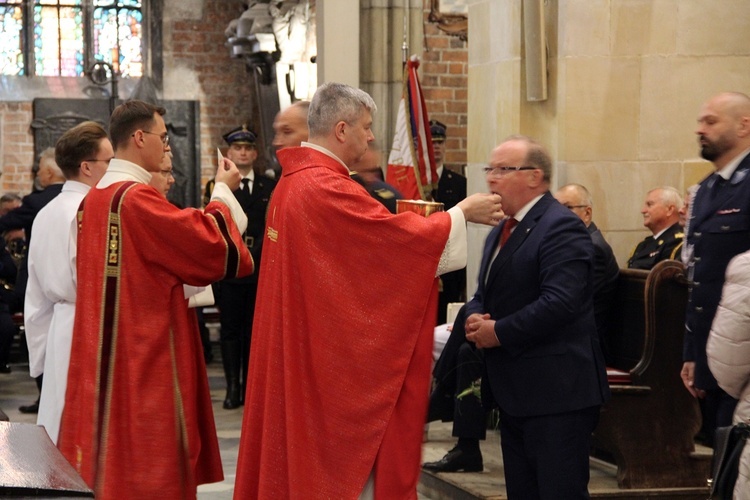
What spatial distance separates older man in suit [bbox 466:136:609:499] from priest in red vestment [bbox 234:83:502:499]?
19 cm

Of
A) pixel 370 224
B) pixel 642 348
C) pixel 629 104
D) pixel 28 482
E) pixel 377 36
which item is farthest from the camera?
pixel 377 36

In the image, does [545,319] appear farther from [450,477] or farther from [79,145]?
[79,145]

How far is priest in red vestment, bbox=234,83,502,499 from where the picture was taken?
3738 mm

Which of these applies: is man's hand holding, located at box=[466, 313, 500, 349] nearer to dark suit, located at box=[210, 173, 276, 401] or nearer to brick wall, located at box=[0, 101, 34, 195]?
dark suit, located at box=[210, 173, 276, 401]

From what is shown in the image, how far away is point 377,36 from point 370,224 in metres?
5.83

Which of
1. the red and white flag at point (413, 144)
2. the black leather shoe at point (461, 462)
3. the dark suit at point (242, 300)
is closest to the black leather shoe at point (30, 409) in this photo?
the dark suit at point (242, 300)

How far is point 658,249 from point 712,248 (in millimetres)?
1856

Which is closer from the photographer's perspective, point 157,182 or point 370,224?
point 370,224

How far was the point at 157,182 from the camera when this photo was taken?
15.0 ft

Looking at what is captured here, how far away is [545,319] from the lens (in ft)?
12.4

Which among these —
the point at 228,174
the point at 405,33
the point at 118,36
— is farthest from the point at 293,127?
the point at 118,36

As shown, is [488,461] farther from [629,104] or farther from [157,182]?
[157,182]

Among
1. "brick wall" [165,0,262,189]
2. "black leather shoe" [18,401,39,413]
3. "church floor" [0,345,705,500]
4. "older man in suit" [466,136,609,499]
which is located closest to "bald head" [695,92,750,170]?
"older man in suit" [466,136,609,499]

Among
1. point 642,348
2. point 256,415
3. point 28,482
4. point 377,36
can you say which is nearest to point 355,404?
point 256,415
